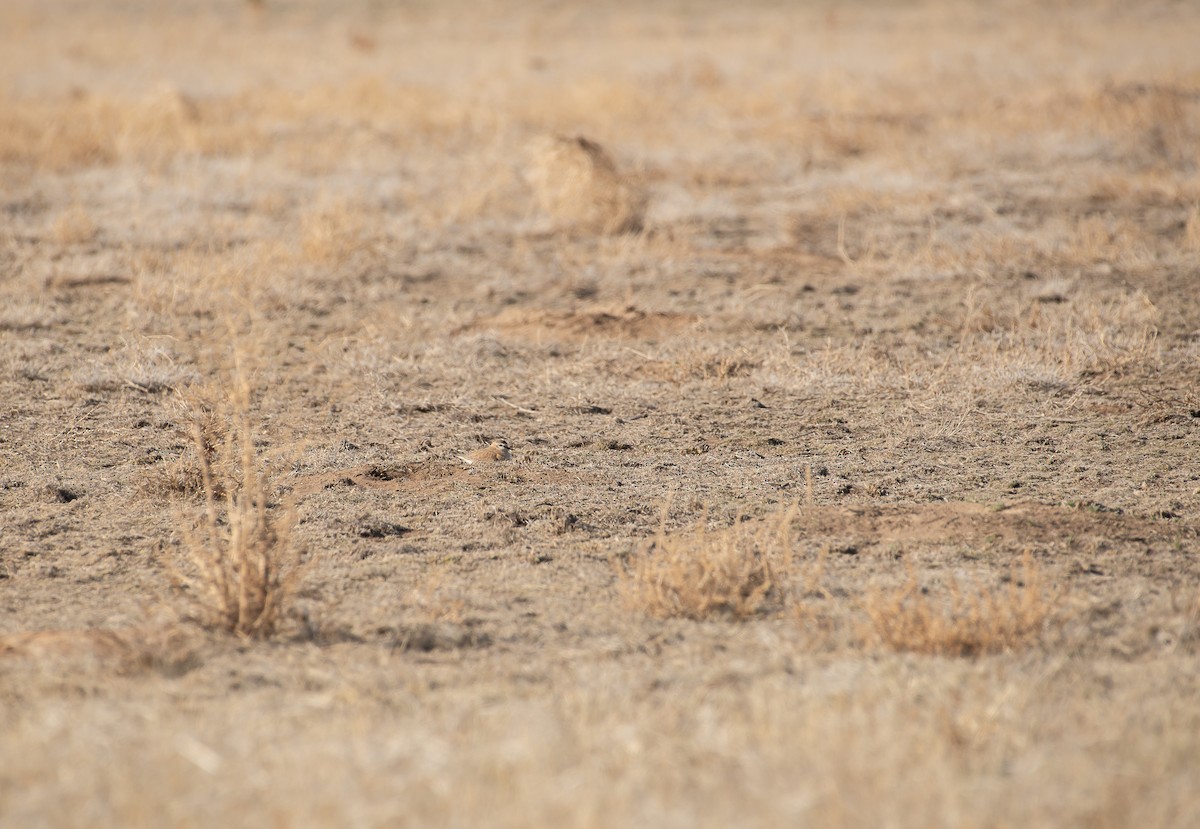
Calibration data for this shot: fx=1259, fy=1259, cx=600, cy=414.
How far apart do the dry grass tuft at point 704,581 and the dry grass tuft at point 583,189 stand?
6258mm

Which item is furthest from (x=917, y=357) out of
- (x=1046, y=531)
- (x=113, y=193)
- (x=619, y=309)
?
(x=113, y=193)

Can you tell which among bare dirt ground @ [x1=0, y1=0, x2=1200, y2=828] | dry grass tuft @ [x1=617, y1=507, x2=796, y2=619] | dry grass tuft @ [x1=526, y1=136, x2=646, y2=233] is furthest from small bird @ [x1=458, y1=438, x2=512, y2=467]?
dry grass tuft @ [x1=526, y1=136, x2=646, y2=233]

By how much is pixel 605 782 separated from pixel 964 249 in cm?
736

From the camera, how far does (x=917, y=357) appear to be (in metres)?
6.84

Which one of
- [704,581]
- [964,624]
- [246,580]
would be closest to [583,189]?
[704,581]

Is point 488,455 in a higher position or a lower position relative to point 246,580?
lower

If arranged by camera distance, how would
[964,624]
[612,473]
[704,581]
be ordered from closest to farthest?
[964,624], [704,581], [612,473]

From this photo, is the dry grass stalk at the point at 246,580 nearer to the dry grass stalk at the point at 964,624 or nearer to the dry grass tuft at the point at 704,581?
the dry grass tuft at the point at 704,581

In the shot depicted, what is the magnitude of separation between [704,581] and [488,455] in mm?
1836

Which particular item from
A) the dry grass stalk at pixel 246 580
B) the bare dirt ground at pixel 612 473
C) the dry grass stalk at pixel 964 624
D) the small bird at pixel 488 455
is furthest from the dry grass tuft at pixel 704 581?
the small bird at pixel 488 455

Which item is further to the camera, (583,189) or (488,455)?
(583,189)

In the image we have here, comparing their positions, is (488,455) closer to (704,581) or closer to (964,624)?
(704,581)

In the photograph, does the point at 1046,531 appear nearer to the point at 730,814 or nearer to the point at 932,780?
the point at 932,780

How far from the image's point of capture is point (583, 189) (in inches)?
401
